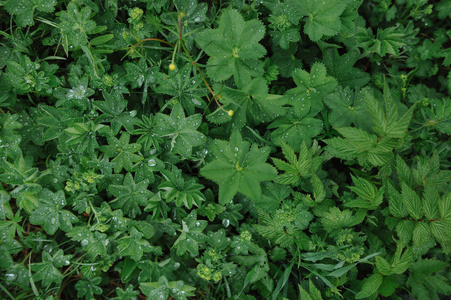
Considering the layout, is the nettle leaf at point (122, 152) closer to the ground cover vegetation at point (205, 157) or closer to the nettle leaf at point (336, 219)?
the ground cover vegetation at point (205, 157)

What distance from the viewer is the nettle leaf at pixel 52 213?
234 centimetres

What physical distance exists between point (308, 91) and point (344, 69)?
Result: 0.39 metres

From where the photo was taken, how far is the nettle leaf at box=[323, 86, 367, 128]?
95.4 inches

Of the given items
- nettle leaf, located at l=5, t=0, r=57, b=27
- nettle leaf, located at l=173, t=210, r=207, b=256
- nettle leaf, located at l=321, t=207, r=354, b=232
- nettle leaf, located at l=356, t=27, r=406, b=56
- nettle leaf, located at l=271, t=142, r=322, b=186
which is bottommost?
nettle leaf, located at l=173, t=210, r=207, b=256

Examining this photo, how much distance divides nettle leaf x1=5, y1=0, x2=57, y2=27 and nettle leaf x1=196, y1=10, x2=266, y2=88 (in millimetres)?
1107

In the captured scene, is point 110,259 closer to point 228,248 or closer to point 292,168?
point 228,248

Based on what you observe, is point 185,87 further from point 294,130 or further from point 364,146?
point 364,146

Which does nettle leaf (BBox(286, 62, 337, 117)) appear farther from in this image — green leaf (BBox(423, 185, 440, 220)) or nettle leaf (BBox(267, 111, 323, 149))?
green leaf (BBox(423, 185, 440, 220))

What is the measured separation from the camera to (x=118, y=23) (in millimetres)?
2461

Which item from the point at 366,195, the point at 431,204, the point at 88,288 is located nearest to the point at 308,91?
the point at 366,195

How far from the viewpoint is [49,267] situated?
8.04ft

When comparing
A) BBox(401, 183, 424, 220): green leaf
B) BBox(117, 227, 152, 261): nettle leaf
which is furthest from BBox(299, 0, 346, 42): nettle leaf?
BBox(117, 227, 152, 261): nettle leaf

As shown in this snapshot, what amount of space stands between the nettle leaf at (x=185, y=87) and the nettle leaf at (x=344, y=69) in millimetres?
1030

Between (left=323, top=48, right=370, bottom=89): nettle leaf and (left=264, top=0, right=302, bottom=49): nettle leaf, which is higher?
(left=264, top=0, right=302, bottom=49): nettle leaf
